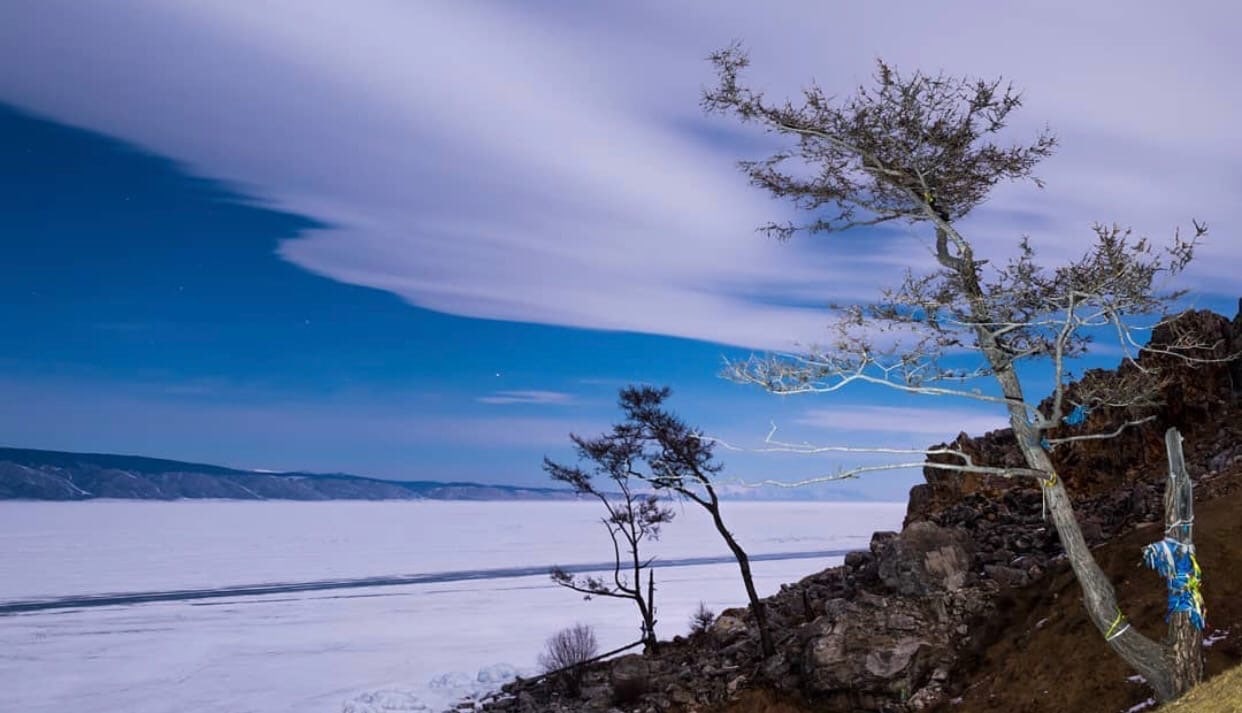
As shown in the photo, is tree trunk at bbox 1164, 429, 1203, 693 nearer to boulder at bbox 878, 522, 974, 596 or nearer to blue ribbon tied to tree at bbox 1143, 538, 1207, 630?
blue ribbon tied to tree at bbox 1143, 538, 1207, 630

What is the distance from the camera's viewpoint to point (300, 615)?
4509 centimetres

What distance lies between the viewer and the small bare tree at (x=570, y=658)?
2678 cm

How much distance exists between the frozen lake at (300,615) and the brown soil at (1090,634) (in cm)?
871

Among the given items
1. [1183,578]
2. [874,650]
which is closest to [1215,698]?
[1183,578]

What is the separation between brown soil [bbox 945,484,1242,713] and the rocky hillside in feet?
0.10

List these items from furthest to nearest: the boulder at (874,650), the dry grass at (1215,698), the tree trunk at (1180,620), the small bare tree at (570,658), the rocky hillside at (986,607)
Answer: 1. the small bare tree at (570,658)
2. the boulder at (874,650)
3. the rocky hillside at (986,607)
4. the tree trunk at (1180,620)
5. the dry grass at (1215,698)

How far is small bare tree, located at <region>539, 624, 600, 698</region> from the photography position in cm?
2678

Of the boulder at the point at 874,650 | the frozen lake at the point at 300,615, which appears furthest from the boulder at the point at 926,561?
the frozen lake at the point at 300,615

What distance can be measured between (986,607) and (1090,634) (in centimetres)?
314

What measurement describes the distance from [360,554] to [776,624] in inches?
2579

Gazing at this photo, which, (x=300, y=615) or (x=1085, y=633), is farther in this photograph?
(x=300, y=615)

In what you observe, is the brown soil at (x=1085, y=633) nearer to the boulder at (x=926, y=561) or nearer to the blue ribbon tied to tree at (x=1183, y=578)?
the boulder at (x=926, y=561)

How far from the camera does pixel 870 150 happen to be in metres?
13.0

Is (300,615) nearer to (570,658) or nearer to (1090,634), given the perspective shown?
(570,658)
